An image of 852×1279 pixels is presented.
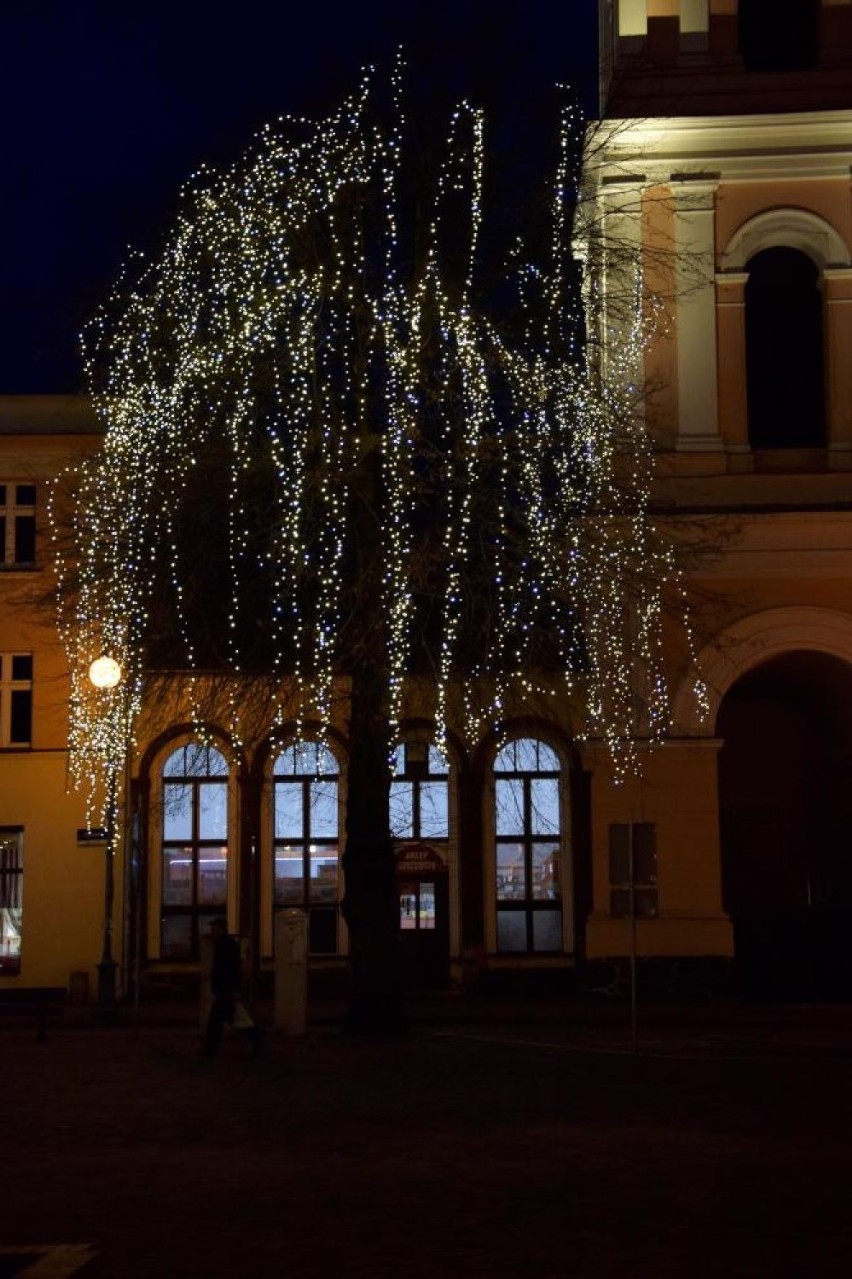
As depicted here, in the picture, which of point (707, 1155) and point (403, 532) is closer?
point (707, 1155)

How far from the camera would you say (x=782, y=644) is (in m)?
33.7

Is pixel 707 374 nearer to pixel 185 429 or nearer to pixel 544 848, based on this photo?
pixel 544 848

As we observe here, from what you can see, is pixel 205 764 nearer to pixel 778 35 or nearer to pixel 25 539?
pixel 25 539

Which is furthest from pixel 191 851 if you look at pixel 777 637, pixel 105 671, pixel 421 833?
pixel 777 637

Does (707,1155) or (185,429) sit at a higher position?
(185,429)

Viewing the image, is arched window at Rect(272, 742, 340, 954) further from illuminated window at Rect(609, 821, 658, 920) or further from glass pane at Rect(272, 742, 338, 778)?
illuminated window at Rect(609, 821, 658, 920)

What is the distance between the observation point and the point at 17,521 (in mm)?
37156

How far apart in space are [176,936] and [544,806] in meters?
7.24

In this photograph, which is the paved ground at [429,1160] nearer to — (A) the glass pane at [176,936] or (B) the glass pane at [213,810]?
(A) the glass pane at [176,936]

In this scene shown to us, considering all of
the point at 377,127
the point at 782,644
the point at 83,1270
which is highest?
the point at 377,127

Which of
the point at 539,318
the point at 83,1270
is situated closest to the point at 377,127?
the point at 539,318

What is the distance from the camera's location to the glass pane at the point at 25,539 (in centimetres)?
3691

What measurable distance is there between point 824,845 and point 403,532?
600 inches

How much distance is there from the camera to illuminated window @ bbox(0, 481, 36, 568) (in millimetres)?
36969
